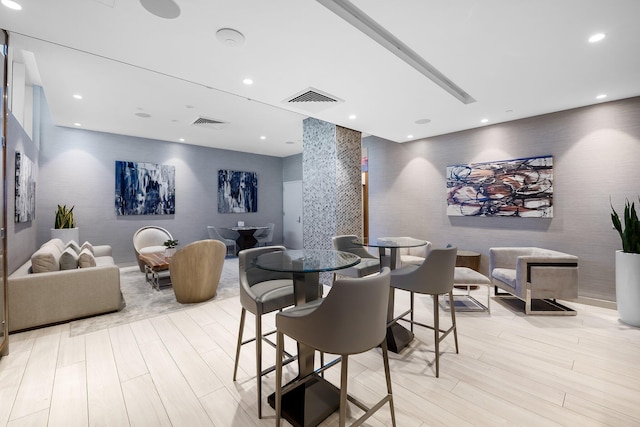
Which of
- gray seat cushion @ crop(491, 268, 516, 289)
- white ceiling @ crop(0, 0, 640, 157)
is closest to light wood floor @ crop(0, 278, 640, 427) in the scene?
gray seat cushion @ crop(491, 268, 516, 289)

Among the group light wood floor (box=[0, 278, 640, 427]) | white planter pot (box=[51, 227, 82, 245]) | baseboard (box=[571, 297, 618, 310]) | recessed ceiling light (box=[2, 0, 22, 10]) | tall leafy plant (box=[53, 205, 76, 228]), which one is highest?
recessed ceiling light (box=[2, 0, 22, 10])

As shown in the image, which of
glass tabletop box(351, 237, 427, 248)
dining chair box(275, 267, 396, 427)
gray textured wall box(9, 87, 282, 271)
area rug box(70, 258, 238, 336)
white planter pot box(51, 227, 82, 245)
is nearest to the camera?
dining chair box(275, 267, 396, 427)

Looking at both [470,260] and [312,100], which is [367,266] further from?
[312,100]

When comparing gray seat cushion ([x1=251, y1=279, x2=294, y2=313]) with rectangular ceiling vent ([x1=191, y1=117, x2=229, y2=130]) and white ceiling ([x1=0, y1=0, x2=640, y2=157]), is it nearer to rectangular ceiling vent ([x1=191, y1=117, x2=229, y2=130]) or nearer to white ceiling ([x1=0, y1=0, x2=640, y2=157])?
white ceiling ([x1=0, y1=0, x2=640, y2=157])

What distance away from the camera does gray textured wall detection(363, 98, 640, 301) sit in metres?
3.58

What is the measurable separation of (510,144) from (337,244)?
3.45 meters

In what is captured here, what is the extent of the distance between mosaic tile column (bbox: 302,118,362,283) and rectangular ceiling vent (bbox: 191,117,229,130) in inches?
67.0

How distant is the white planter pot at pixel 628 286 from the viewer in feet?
9.87

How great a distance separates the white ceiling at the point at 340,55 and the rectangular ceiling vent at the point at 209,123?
731 mm

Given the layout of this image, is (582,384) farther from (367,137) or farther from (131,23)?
(367,137)

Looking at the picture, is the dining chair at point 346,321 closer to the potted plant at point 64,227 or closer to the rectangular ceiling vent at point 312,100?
the rectangular ceiling vent at point 312,100

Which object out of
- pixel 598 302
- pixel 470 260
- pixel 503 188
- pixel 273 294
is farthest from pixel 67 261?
pixel 598 302

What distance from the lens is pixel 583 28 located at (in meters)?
2.16

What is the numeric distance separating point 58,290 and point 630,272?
6.36 m
